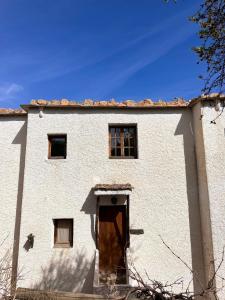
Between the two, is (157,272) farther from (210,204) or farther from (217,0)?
(217,0)

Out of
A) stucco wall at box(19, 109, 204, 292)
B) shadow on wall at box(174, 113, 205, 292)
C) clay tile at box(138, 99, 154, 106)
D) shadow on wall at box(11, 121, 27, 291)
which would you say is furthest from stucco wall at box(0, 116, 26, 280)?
shadow on wall at box(174, 113, 205, 292)

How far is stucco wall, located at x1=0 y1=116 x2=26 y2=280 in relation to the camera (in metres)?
10.5

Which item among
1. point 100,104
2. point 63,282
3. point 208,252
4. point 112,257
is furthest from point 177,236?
point 100,104

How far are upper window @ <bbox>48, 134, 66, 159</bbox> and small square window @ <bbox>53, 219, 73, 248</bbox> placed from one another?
7.79 ft

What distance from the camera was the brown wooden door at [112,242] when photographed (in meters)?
10.3

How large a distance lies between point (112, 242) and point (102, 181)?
7.06 ft

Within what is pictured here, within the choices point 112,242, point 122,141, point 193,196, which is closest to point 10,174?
point 122,141

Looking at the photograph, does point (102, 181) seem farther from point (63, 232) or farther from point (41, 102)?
point (41, 102)

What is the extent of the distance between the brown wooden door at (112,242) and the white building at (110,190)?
1.4 inches

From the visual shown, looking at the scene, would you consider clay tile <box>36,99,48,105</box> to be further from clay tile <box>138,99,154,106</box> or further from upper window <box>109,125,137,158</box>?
clay tile <box>138,99,154,106</box>

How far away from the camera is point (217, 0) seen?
5.11 metres

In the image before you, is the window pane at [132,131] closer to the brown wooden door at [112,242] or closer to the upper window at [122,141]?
the upper window at [122,141]

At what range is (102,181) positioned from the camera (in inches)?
422

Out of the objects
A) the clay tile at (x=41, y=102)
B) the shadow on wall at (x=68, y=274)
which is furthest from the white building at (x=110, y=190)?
the clay tile at (x=41, y=102)
